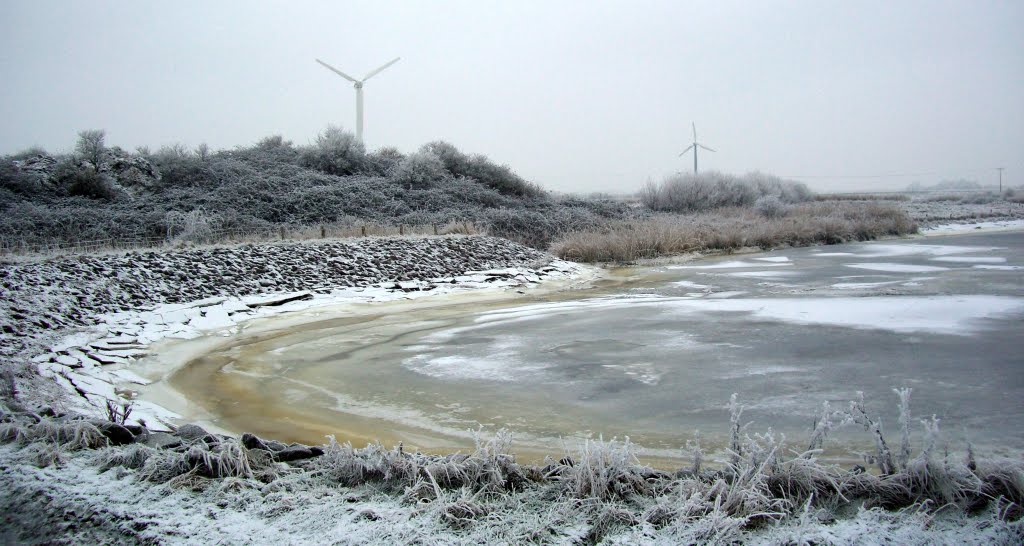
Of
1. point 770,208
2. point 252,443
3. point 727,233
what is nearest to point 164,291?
point 252,443

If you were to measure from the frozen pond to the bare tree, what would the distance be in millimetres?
17304

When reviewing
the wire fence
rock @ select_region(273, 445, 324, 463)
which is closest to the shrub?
the wire fence

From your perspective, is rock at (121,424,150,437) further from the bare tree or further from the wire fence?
the bare tree

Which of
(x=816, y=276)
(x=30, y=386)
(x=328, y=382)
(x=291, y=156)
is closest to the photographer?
(x=30, y=386)

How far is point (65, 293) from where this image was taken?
9.14 meters

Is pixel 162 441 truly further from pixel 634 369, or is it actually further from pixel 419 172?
pixel 419 172

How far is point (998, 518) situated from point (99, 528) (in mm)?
3936

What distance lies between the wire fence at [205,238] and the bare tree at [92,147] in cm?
910

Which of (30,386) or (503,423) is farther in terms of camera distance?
(30,386)

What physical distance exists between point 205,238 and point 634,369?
33.3 feet

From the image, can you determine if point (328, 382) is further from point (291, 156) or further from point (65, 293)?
point (291, 156)

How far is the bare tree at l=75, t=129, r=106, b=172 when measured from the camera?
23172 mm

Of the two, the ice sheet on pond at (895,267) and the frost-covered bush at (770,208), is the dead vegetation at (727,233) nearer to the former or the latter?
the frost-covered bush at (770,208)

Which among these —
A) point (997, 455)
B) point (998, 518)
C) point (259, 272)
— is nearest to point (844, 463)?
point (997, 455)
